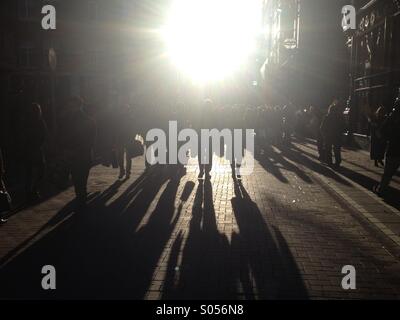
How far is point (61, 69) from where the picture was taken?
38781 millimetres

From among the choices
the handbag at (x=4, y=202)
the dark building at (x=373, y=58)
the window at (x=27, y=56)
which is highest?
the window at (x=27, y=56)

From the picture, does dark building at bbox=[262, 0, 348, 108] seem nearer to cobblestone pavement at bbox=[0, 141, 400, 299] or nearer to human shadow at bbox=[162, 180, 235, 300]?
cobblestone pavement at bbox=[0, 141, 400, 299]

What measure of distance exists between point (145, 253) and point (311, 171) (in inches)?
349

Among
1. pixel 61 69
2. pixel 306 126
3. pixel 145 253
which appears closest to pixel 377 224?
pixel 145 253

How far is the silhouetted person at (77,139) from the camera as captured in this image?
8.44 meters

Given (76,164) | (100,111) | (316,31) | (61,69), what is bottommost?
(76,164)

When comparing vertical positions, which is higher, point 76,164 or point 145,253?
point 76,164

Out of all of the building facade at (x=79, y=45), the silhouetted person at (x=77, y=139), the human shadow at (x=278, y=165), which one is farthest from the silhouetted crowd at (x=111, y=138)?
the building facade at (x=79, y=45)

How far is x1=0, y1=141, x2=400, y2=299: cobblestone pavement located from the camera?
503 cm

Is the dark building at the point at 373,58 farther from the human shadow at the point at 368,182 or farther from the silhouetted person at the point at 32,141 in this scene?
the silhouetted person at the point at 32,141

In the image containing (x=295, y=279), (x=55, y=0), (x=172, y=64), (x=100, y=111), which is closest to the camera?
(x=295, y=279)

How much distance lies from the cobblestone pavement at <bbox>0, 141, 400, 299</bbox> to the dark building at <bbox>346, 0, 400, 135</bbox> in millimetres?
8806

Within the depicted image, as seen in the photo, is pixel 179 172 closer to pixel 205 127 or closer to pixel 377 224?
pixel 205 127

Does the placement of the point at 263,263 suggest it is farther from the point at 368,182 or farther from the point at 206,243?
the point at 368,182
